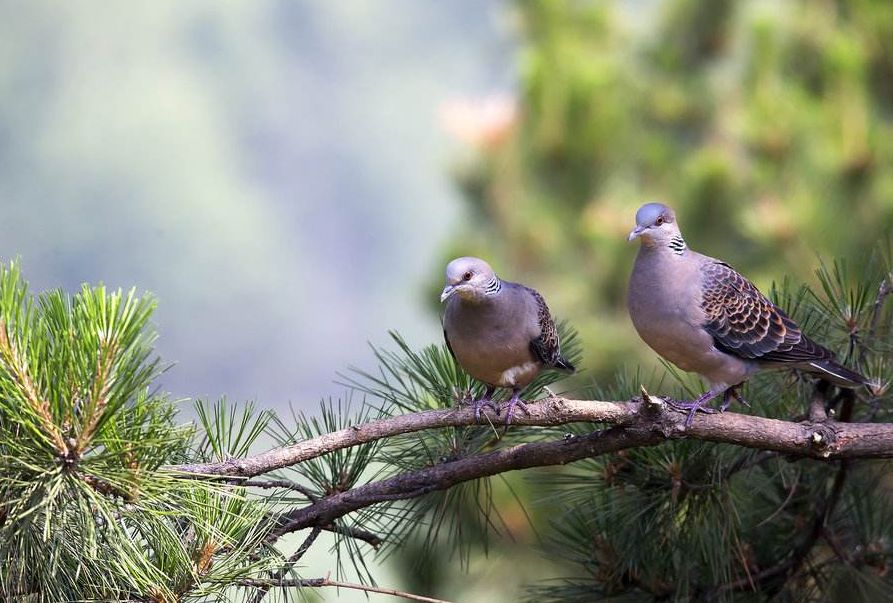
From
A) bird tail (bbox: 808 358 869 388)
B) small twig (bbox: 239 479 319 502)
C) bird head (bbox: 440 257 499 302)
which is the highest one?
bird head (bbox: 440 257 499 302)

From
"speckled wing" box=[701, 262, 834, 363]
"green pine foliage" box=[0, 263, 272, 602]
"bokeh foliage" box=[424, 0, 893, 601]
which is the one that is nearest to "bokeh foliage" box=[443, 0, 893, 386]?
"bokeh foliage" box=[424, 0, 893, 601]

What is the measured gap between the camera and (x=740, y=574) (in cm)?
185

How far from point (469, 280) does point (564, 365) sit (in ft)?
0.75

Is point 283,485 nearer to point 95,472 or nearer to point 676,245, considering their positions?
point 95,472

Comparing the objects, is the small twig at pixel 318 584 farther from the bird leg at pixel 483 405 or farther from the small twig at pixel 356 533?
the bird leg at pixel 483 405

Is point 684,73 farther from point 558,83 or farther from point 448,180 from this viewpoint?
point 448,180

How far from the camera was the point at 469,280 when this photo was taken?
187 cm

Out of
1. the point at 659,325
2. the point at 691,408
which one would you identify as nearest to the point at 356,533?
the point at 691,408

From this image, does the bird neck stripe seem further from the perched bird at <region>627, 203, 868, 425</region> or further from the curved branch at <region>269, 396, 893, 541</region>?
the curved branch at <region>269, 396, 893, 541</region>

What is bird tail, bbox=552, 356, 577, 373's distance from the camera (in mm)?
1869

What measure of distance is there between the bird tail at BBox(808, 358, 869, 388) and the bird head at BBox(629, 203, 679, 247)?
369 mm

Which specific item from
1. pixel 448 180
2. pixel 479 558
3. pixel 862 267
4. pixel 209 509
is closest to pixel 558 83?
pixel 448 180

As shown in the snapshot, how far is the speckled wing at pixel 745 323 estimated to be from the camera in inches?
71.4

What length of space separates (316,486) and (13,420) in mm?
618
